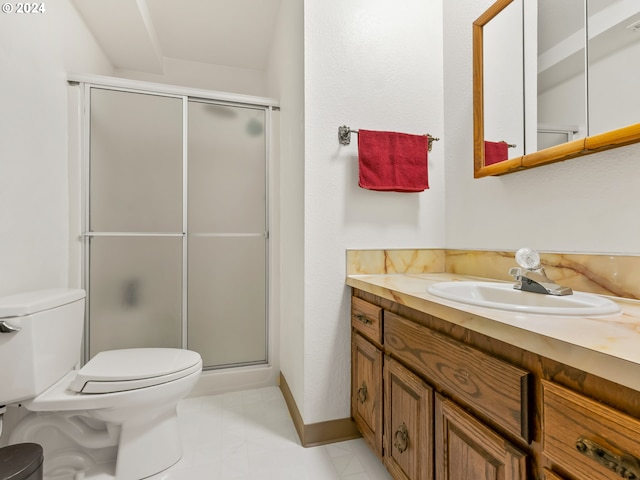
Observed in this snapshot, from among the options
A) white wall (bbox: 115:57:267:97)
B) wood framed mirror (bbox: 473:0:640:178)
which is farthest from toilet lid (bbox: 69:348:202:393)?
white wall (bbox: 115:57:267:97)

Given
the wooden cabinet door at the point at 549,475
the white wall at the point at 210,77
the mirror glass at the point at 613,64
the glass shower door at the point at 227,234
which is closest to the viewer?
the wooden cabinet door at the point at 549,475

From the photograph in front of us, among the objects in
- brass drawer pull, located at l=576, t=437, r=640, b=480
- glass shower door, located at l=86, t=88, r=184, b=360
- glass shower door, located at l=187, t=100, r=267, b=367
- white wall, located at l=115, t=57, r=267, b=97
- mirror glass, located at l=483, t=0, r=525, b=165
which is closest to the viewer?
brass drawer pull, located at l=576, t=437, r=640, b=480

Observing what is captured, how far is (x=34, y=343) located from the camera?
3.65 ft

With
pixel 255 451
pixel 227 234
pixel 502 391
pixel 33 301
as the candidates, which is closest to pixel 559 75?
pixel 502 391

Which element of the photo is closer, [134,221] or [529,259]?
[529,259]

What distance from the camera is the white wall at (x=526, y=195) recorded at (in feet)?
2.98

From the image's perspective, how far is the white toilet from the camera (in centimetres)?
109

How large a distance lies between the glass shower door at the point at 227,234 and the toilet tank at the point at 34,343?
68 cm

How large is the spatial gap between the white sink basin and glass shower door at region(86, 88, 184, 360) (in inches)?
61.9

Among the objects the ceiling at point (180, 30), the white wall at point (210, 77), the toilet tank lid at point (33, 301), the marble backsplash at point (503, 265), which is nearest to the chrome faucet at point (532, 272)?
the marble backsplash at point (503, 265)

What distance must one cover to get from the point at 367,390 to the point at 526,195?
1.01m

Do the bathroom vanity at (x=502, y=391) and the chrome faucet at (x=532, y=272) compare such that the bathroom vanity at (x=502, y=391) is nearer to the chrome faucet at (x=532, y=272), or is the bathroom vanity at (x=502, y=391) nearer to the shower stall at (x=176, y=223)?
the chrome faucet at (x=532, y=272)

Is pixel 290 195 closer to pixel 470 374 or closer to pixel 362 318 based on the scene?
pixel 362 318

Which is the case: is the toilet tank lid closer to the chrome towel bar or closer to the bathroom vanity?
the bathroom vanity
